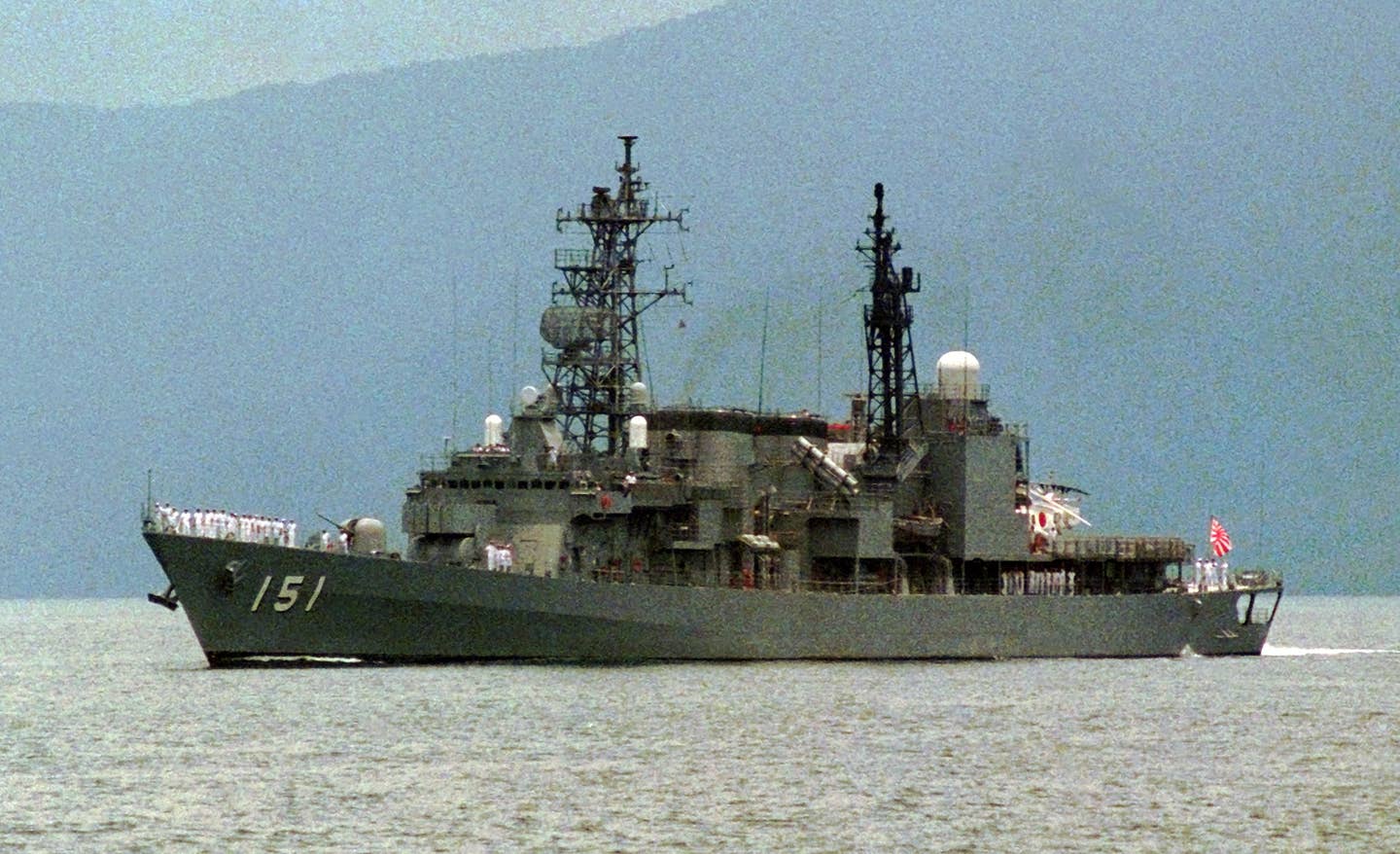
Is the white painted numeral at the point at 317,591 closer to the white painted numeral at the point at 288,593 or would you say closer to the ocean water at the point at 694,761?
the white painted numeral at the point at 288,593

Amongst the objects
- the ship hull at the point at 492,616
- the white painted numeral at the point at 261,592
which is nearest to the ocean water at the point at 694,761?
the ship hull at the point at 492,616

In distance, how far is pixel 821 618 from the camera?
5875cm

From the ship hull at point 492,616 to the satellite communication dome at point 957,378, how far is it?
5.77 m

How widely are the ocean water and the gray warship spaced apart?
114cm

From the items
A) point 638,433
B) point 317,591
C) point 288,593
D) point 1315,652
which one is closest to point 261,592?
point 288,593

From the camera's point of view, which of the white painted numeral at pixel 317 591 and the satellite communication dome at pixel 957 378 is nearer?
the white painted numeral at pixel 317 591

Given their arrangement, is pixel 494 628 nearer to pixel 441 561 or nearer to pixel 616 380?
pixel 441 561

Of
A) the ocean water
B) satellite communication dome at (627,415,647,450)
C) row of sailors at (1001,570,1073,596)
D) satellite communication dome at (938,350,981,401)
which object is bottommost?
the ocean water

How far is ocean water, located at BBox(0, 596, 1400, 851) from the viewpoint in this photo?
3216 centimetres

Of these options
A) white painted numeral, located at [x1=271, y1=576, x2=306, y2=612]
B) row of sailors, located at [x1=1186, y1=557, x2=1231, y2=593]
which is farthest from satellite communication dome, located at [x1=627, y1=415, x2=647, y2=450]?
row of sailors, located at [x1=1186, y1=557, x2=1231, y2=593]

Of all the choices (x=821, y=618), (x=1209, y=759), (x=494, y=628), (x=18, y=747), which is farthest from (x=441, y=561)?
(x=1209, y=759)

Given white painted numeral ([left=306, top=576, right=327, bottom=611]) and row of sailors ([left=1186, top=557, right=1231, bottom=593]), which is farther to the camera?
row of sailors ([left=1186, top=557, right=1231, bottom=593])

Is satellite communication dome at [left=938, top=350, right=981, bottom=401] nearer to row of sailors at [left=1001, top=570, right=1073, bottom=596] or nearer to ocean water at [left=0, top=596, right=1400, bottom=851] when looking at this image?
row of sailors at [left=1001, top=570, right=1073, bottom=596]

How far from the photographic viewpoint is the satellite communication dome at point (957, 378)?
6500 cm
